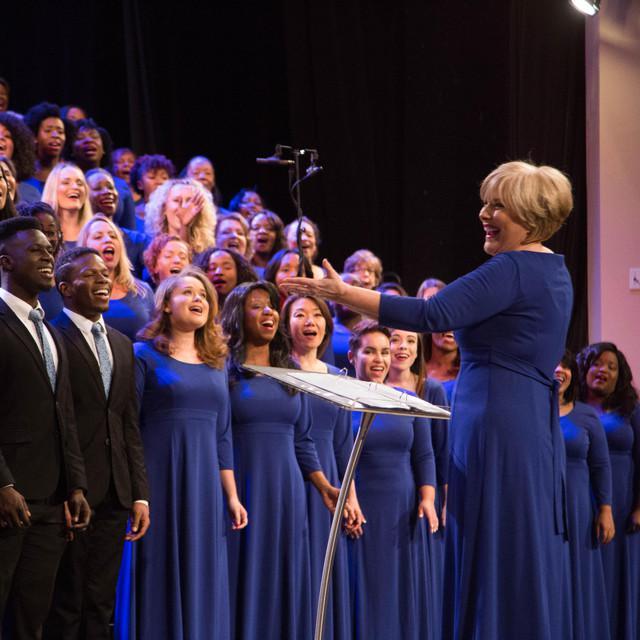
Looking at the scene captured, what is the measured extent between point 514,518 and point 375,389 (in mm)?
555

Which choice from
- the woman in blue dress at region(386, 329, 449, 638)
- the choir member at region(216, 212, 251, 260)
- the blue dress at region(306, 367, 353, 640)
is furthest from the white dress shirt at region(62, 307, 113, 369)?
the choir member at region(216, 212, 251, 260)

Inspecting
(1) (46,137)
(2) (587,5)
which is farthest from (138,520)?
(2) (587,5)

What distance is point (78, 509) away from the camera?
9.84 feet

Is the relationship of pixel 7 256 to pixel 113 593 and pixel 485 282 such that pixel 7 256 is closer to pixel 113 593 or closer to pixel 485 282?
pixel 113 593

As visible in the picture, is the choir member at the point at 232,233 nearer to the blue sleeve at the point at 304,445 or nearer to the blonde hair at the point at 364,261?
the blonde hair at the point at 364,261

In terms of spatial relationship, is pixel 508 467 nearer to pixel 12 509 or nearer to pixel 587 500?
pixel 12 509

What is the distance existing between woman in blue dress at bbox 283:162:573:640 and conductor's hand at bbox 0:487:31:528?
1.12 metres

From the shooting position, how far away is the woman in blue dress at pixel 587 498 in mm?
4637

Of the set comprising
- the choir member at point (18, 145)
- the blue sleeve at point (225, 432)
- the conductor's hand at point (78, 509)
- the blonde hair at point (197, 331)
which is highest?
the choir member at point (18, 145)

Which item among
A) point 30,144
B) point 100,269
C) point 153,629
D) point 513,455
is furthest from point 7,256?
point 30,144

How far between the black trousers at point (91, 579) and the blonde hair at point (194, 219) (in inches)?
85.0

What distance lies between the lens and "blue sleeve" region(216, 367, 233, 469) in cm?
378

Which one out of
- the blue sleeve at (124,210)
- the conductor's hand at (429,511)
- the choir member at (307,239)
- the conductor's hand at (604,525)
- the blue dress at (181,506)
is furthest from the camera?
the blue sleeve at (124,210)

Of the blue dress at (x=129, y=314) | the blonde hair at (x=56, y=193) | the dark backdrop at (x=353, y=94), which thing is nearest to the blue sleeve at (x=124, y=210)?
the blonde hair at (x=56, y=193)
